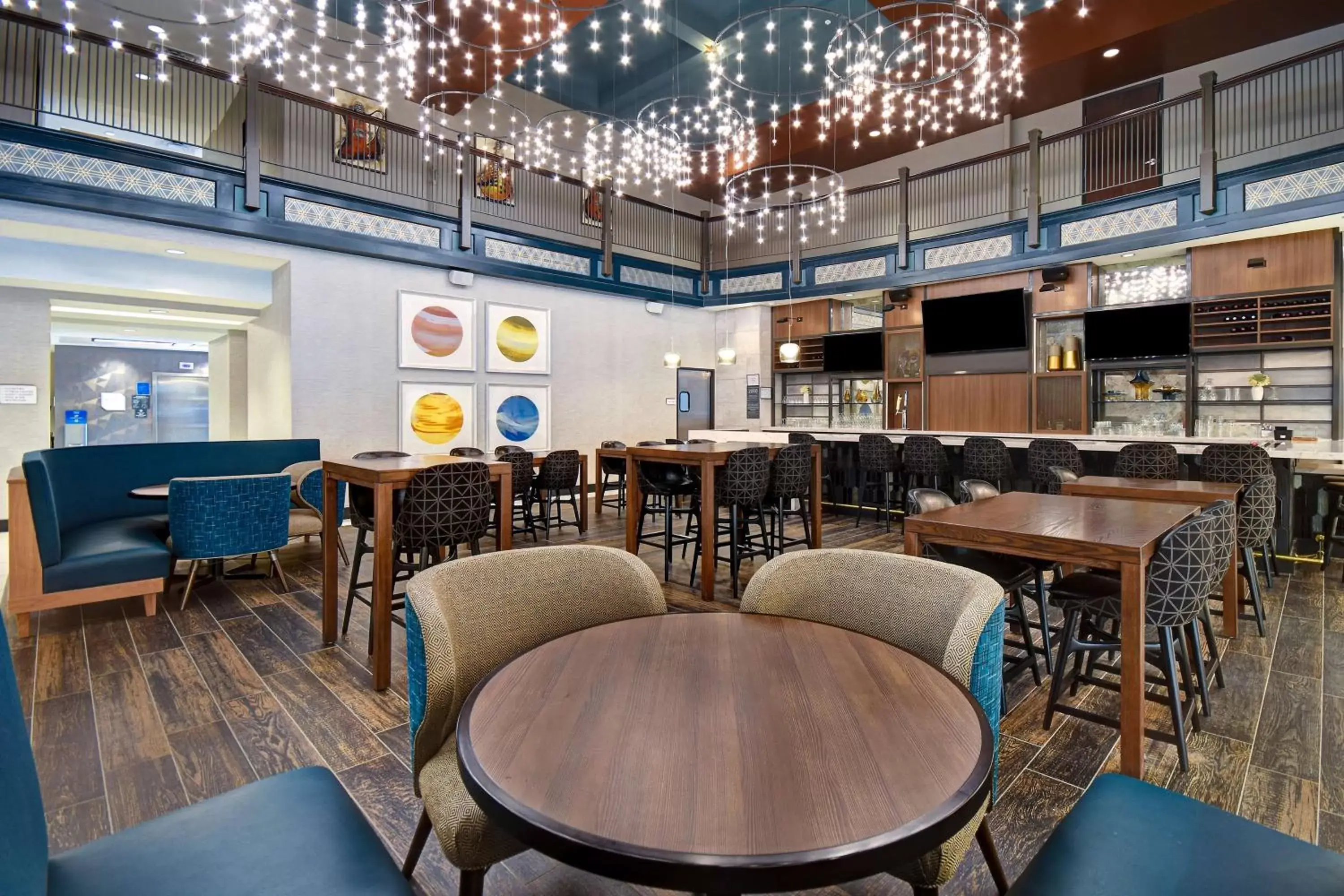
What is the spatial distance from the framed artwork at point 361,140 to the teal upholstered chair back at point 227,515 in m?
5.58

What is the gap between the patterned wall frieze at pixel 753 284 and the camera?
1038 centimetres

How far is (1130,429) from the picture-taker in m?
7.77

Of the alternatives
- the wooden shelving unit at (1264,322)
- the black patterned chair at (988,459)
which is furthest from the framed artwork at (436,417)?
the wooden shelving unit at (1264,322)

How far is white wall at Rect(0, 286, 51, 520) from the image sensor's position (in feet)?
22.9

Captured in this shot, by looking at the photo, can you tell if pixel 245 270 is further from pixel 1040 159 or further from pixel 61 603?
pixel 1040 159

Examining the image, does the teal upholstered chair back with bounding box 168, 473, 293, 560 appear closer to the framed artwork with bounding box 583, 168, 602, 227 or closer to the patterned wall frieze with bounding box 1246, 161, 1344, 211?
the framed artwork with bounding box 583, 168, 602, 227

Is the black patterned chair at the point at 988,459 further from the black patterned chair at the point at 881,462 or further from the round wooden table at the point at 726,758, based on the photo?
the round wooden table at the point at 726,758

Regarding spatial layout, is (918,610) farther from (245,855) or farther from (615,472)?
(615,472)

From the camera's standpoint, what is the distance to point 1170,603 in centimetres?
221

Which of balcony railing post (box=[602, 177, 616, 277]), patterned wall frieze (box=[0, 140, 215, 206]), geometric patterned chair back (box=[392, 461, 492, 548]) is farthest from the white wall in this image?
geometric patterned chair back (box=[392, 461, 492, 548])

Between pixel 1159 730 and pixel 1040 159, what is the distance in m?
8.26

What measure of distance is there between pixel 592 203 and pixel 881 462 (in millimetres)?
A: 6174

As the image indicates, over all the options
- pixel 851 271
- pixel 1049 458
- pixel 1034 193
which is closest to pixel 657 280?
pixel 851 271

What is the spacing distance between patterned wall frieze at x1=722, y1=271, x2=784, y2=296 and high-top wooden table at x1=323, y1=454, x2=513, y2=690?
25.4 ft
